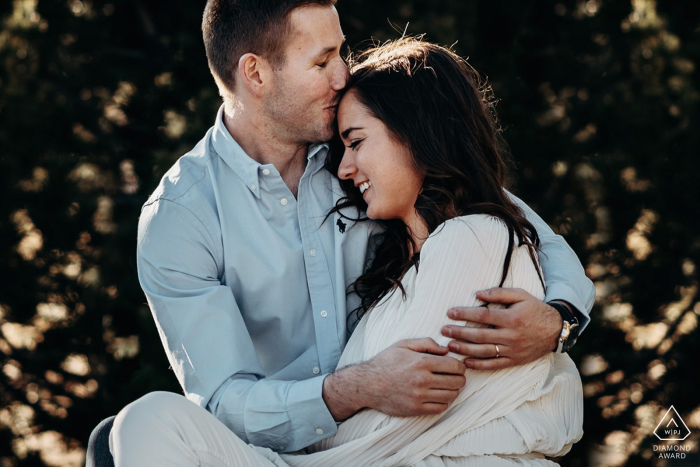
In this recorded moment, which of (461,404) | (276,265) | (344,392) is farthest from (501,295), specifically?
(276,265)

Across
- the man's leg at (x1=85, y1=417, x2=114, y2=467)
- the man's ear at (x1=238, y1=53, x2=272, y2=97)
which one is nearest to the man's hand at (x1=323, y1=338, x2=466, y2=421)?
the man's leg at (x1=85, y1=417, x2=114, y2=467)

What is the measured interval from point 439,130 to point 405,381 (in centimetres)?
76

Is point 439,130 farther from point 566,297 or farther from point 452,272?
point 566,297

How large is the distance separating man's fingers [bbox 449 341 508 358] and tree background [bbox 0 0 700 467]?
5.26ft

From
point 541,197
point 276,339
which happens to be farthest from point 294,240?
point 541,197

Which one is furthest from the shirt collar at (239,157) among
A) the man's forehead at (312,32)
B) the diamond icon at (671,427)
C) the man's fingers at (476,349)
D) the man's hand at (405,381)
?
the diamond icon at (671,427)

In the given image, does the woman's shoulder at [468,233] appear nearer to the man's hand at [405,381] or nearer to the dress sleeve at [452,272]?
the dress sleeve at [452,272]

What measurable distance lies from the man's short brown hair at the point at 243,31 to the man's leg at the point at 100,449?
1.19m

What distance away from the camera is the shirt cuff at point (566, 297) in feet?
7.86

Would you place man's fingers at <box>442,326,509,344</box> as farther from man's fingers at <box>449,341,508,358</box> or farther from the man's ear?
the man's ear

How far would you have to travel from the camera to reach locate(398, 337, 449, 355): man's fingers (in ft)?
6.98

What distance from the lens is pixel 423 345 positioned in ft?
6.98

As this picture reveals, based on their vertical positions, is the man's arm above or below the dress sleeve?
below

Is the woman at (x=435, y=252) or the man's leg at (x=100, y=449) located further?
the woman at (x=435, y=252)
